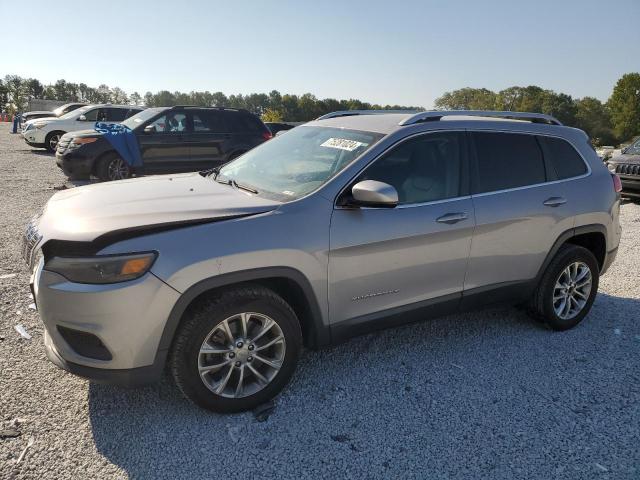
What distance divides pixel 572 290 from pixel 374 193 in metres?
2.34

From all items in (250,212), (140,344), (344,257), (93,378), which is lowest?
(93,378)

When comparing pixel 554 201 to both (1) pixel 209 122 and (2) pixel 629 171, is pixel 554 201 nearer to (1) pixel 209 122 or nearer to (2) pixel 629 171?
(1) pixel 209 122

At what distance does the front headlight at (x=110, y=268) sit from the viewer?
2357 millimetres

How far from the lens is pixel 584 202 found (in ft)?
12.9

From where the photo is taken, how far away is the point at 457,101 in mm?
118125

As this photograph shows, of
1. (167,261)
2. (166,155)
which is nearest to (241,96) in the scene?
(166,155)

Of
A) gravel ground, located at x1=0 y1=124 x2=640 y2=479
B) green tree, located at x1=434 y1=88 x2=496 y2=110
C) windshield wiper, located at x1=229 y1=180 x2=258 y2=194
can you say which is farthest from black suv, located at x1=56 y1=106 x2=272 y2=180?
green tree, located at x1=434 y1=88 x2=496 y2=110

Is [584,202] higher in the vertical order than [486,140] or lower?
lower

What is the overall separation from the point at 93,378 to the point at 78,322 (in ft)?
1.01

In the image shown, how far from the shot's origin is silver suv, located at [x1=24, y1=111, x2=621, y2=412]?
8.00 ft

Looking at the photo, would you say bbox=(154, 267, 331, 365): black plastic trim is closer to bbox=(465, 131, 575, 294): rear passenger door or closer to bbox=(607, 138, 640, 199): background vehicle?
bbox=(465, 131, 575, 294): rear passenger door

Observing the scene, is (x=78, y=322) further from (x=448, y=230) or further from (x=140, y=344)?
(x=448, y=230)

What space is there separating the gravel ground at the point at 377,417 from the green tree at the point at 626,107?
3431 inches

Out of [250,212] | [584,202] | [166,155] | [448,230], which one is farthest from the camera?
[166,155]
